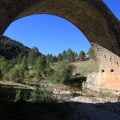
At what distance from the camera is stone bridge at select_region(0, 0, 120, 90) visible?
6.89 meters

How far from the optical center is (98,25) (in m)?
8.41

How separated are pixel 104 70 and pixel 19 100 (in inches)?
184

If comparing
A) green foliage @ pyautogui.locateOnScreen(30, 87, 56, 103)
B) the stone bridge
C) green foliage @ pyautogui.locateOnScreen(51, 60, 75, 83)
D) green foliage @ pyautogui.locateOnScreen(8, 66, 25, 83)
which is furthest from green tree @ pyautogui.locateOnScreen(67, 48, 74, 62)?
green foliage @ pyautogui.locateOnScreen(30, 87, 56, 103)

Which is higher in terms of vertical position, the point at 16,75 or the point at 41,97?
the point at 16,75

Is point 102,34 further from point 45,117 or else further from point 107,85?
point 45,117

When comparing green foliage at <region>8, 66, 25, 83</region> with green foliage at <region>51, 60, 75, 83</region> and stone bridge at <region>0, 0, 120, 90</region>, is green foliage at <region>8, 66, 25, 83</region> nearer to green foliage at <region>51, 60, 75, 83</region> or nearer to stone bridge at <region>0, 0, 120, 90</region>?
green foliage at <region>51, 60, 75, 83</region>

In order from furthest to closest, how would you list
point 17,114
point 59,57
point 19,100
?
point 59,57
point 19,100
point 17,114

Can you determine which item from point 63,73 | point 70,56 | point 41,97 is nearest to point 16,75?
point 63,73

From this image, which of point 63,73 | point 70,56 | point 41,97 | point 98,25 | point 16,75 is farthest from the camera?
point 70,56

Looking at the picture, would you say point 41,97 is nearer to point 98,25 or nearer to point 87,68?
point 98,25

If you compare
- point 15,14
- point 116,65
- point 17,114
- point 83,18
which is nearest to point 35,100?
point 17,114

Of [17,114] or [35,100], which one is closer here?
[17,114]

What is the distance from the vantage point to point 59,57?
5791 centimetres

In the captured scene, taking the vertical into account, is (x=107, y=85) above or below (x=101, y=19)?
below
